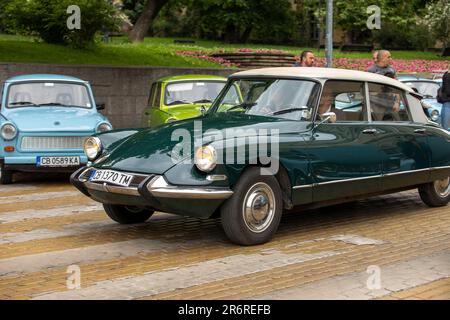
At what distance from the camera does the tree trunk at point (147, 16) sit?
31.0 metres

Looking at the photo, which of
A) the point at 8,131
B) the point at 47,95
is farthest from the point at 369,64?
the point at 8,131

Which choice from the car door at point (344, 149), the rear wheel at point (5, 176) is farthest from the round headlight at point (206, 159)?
the rear wheel at point (5, 176)

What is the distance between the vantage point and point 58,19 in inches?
907

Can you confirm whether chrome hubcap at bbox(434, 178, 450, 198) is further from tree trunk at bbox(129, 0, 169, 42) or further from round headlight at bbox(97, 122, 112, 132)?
tree trunk at bbox(129, 0, 169, 42)

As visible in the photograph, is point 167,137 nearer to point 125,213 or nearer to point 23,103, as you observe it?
point 125,213

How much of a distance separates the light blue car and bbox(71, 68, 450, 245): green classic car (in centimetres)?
317

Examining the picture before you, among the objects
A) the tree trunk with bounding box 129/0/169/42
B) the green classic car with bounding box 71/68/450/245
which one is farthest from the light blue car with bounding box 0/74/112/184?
the tree trunk with bounding box 129/0/169/42

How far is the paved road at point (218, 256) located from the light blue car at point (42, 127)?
1.86 m

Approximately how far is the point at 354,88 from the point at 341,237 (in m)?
1.78

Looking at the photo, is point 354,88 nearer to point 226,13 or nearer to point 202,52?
point 202,52

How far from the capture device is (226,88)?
877 cm

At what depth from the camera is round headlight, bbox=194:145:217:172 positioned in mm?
6848

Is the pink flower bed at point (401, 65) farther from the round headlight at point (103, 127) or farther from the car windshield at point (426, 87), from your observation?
the round headlight at point (103, 127)
